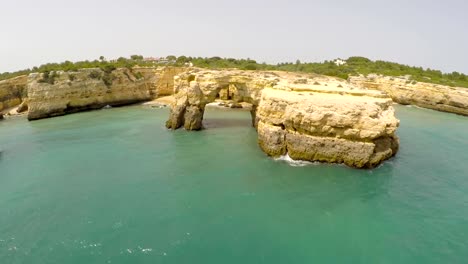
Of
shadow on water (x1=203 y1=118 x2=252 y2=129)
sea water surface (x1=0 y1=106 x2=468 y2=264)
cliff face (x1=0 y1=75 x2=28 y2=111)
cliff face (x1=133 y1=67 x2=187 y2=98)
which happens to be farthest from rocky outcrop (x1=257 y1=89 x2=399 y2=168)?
cliff face (x1=0 y1=75 x2=28 y2=111)

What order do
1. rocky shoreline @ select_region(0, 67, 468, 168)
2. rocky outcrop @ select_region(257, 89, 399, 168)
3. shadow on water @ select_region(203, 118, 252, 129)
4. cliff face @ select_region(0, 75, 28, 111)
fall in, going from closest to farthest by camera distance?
1. rocky outcrop @ select_region(257, 89, 399, 168)
2. rocky shoreline @ select_region(0, 67, 468, 168)
3. shadow on water @ select_region(203, 118, 252, 129)
4. cliff face @ select_region(0, 75, 28, 111)

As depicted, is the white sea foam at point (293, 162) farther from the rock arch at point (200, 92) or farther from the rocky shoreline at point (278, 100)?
the rock arch at point (200, 92)

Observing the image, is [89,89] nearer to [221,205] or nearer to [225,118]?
[225,118]

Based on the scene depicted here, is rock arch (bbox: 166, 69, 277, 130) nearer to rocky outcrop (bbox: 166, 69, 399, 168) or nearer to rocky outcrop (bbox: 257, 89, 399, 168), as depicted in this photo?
rocky outcrop (bbox: 166, 69, 399, 168)

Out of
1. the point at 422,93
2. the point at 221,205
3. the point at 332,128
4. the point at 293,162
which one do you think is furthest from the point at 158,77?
the point at 422,93

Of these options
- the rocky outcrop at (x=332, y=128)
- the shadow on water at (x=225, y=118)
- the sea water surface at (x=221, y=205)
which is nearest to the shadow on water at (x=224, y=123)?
the shadow on water at (x=225, y=118)

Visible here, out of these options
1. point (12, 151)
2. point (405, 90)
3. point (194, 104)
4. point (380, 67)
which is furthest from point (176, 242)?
point (380, 67)
